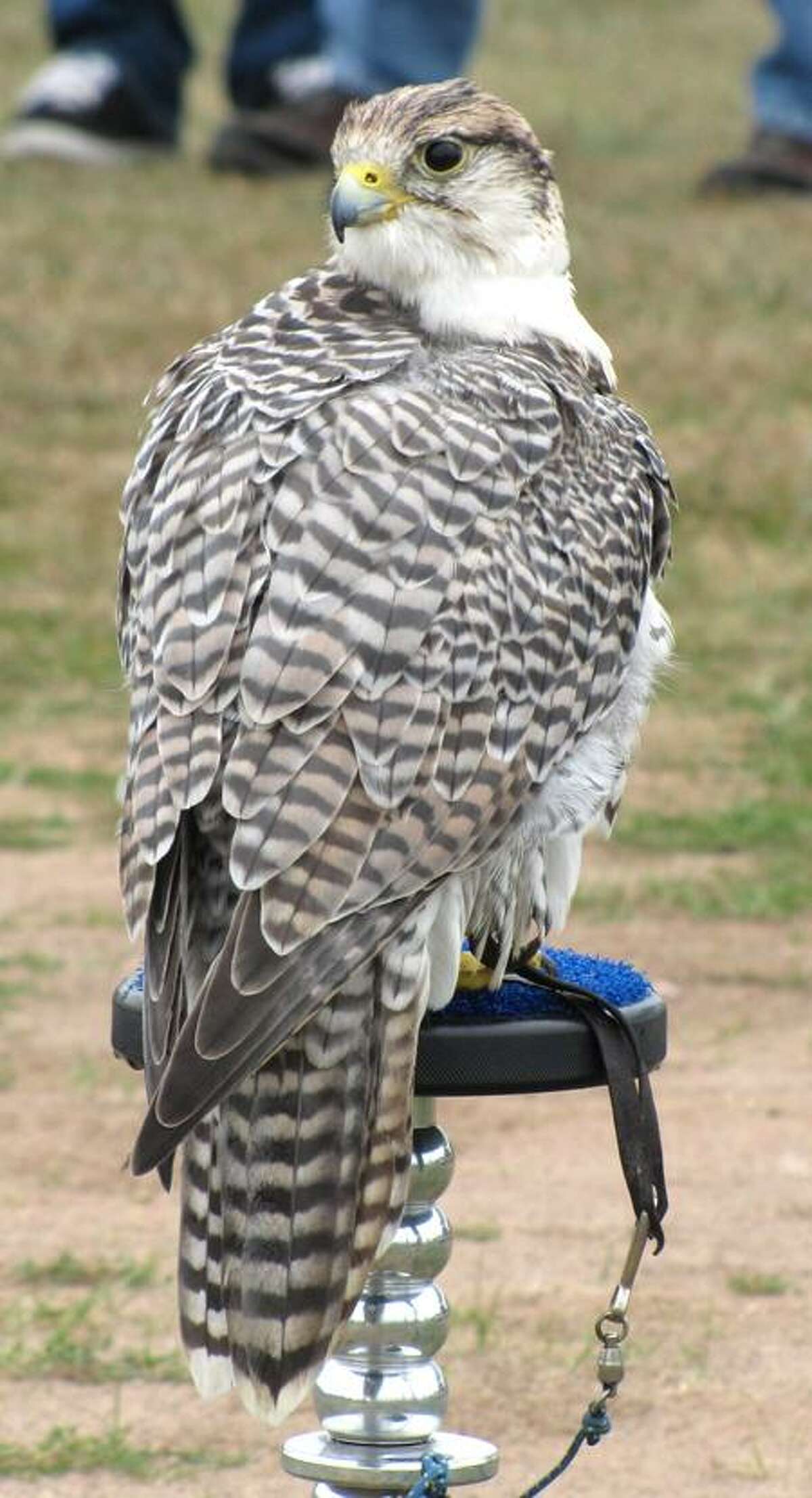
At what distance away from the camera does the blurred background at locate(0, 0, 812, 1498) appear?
4516mm

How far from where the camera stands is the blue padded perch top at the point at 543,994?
3.37m

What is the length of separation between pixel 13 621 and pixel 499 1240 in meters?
4.42

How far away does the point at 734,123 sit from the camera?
16594mm

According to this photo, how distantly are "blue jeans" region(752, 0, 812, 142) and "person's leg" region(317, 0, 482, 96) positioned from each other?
4.42 feet

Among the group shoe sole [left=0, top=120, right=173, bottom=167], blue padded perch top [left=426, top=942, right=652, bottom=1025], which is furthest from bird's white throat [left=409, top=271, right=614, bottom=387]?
shoe sole [left=0, top=120, right=173, bottom=167]

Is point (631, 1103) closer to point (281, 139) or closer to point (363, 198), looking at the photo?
point (363, 198)

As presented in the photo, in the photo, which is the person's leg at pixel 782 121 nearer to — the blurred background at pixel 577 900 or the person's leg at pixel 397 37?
the blurred background at pixel 577 900

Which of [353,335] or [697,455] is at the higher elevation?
[353,335]

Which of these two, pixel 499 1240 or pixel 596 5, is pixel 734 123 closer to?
pixel 596 5

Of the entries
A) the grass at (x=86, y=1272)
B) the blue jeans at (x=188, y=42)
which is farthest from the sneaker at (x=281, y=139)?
the grass at (x=86, y=1272)

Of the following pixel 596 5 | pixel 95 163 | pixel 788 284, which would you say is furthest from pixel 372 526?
pixel 596 5

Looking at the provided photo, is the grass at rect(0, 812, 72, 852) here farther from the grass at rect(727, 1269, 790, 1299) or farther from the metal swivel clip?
the metal swivel clip

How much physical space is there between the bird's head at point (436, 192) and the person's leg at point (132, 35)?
10.5 m

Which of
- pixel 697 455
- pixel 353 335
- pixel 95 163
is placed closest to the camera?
pixel 353 335
